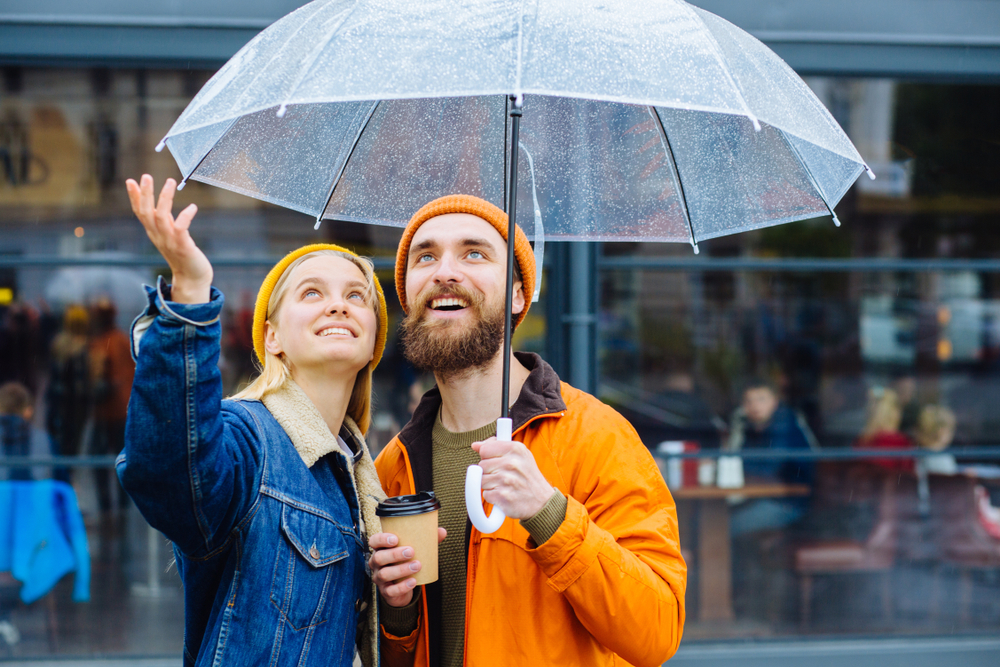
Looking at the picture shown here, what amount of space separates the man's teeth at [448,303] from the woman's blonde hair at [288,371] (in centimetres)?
17

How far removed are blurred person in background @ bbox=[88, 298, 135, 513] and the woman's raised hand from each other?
4033 millimetres

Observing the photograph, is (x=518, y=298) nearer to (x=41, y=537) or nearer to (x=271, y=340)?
(x=271, y=340)

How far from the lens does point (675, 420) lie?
557 cm

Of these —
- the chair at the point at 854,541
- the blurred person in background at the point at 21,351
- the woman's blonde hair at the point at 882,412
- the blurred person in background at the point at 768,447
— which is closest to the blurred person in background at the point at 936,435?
the woman's blonde hair at the point at 882,412

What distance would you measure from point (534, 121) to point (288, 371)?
1.18 m

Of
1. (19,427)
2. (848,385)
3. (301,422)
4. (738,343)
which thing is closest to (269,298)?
(301,422)

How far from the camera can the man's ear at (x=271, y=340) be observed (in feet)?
7.18

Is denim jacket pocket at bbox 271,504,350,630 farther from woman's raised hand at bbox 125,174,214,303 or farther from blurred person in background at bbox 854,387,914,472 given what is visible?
blurred person in background at bbox 854,387,914,472

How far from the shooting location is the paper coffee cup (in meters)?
1.86

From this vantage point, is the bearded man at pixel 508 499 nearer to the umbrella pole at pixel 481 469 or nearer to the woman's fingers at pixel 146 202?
the umbrella pole at pixel 481 469

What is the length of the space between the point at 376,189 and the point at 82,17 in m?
2.88

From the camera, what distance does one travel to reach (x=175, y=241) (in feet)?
4.82

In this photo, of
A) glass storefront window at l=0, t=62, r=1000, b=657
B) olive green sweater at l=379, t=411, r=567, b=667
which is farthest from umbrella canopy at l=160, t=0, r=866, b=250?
glass storefront window at l=0, t=62, r=1000, b=657

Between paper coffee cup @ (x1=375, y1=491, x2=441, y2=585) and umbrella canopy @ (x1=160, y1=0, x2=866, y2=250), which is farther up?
umbrella canopy @ (x1=160, y1=0, x2=866, y2=250)
